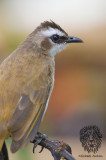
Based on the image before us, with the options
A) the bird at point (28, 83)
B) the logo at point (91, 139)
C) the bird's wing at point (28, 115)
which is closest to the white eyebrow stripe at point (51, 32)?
the bird at point (28, 83)

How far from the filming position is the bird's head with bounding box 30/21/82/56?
4594 mm

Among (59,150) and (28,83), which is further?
(28,83)

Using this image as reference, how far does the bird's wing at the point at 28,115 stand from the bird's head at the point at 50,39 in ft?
1.54

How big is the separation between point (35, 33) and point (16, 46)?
461 millimetres

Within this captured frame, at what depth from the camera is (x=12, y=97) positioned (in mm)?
3855

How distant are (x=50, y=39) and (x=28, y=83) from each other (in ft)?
2.73

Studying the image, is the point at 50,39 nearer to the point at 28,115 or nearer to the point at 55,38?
the point at 55,38

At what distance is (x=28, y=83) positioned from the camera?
13.1 feet

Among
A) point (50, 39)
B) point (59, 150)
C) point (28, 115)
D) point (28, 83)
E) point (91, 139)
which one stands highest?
point (50, 39)

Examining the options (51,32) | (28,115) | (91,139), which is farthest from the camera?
(51,32)

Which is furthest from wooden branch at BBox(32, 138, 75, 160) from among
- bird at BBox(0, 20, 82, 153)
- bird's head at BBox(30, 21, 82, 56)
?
bird's head at BBox(30, 21, 82, 56)

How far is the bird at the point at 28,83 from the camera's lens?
12.0ft

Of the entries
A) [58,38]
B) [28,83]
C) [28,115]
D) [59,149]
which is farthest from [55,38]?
[59,149]

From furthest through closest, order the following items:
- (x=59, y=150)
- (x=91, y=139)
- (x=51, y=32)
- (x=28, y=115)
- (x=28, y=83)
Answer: (x=51, y=32), (x=28, y=83), (x=28, y=115), (x=91, y=139), (x=59, y=150)
